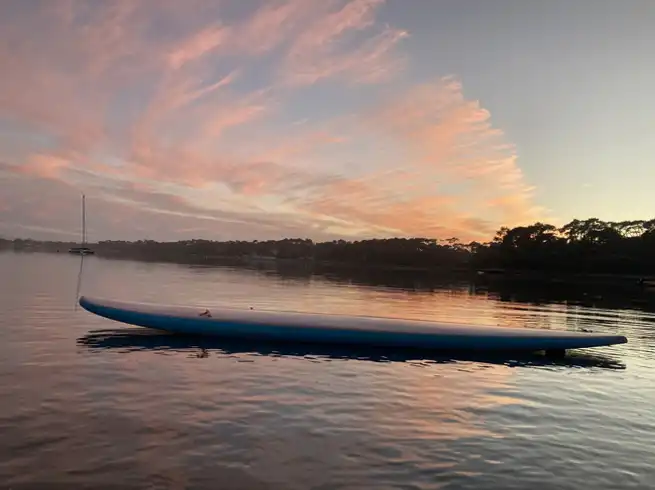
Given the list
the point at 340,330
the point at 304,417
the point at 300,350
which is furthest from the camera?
the point at 340,330

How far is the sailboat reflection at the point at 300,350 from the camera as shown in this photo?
1554 centimetres

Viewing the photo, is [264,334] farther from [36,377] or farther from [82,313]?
[82,313]

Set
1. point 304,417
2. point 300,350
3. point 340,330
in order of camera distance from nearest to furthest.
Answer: point 304,417, point 300,350, point 340,330

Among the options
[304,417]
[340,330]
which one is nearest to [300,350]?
[340,330]

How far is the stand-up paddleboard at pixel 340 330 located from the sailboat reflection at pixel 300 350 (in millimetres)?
249

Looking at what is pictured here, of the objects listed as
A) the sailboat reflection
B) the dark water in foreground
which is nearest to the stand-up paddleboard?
the sailboat reflection

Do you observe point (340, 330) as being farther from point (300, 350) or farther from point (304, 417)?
point (304, 417)

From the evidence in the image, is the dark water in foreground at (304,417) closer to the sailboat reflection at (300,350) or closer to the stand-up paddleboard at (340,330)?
the sailboat reflection at (300,350)

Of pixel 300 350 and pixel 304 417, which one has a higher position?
pixel 300 350

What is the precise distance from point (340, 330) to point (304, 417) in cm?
751

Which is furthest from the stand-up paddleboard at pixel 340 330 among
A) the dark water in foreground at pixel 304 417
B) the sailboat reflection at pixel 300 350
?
the dark water in foreground at pixel 304 417

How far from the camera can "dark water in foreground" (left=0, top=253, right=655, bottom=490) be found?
721cm

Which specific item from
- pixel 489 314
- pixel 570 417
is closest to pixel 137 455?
pixel 570 417

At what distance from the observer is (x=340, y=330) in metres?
17.1
